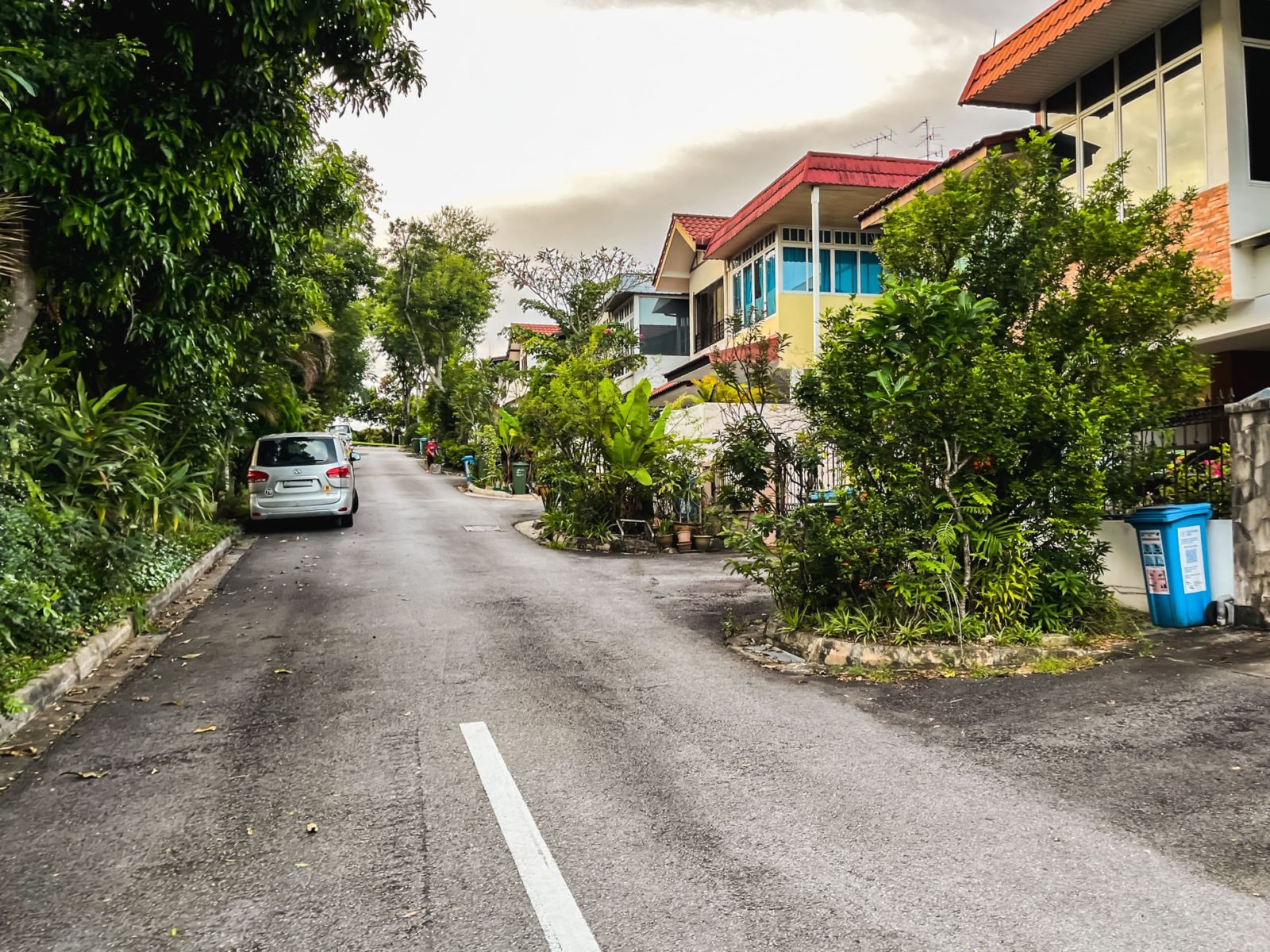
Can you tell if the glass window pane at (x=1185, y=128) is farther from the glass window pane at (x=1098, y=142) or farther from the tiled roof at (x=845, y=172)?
the tiled roof at (x=845, y=172)

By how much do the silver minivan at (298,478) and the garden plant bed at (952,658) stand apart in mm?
13306

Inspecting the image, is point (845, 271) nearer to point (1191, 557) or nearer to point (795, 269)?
point (795, 269)

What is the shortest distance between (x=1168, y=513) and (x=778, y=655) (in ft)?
11.6

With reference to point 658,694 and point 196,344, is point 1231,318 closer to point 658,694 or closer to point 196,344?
point 658,694

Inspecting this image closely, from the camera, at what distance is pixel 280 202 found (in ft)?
32.5

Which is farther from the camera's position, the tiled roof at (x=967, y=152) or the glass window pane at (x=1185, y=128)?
the tiled roof at (x=967, y=152)

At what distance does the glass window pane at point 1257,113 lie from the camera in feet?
38.1

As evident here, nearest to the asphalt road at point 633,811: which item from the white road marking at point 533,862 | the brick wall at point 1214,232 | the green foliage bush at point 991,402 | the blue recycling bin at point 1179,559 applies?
the white road marking at point 533,862

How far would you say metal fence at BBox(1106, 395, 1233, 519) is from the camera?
819 centimetres

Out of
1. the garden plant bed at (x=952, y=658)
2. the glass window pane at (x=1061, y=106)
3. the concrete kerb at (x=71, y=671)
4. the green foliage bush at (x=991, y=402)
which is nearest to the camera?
the concrete kerb at (x=71, y=671)

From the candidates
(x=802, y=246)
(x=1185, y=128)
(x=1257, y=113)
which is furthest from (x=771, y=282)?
(x=1257, y=113)

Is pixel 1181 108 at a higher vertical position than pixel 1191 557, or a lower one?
higher

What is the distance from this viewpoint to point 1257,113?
11758 millimetres

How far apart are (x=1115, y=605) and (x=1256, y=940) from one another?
5443mm
